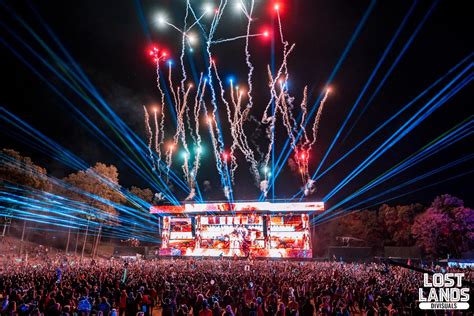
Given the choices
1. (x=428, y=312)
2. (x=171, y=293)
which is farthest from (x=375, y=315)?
(x=171, y=293)

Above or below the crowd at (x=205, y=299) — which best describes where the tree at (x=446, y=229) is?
above

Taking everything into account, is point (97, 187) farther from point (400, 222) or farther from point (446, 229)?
point (446, 229)

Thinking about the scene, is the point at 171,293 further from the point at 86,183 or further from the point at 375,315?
the point at 86,183

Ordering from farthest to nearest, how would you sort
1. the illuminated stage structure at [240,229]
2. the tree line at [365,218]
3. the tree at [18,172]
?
the illuminated stage structure at [240,229], the tree at [18,172], the tree line at [365,218]

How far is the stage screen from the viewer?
43.1 m

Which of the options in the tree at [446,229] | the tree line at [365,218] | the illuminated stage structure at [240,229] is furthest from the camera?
the illuminated stage structure at [240,229]

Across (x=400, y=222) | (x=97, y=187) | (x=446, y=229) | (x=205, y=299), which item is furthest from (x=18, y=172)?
(x=446, y=229)

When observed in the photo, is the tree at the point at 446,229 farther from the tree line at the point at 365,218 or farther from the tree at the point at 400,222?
the tree at the point at 400,222

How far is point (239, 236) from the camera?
45.0 meters

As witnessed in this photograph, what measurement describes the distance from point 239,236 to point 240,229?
96cm

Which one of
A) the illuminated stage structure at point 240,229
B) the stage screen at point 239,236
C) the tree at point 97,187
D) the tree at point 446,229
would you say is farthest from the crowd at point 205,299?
the tree at point 97,187

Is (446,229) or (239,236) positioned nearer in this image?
(446,229)

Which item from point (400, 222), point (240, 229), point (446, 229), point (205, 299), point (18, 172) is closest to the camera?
point (205, 299)

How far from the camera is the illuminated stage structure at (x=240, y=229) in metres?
→ 43.4
